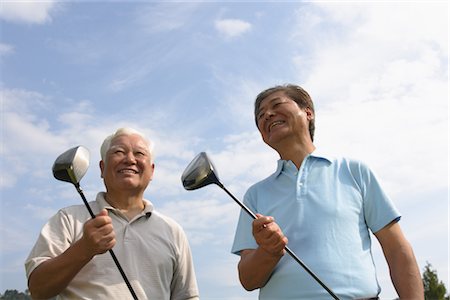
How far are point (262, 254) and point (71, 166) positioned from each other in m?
1.17

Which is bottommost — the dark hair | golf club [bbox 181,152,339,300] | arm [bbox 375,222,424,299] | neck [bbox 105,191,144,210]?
arm [bbox 375,222,424,299]

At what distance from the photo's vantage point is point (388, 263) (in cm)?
Result: 294

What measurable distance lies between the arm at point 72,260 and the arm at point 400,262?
1.49 meters

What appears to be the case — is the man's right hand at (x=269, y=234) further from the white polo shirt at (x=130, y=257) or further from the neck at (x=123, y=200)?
the neck at (x=123, y=200)

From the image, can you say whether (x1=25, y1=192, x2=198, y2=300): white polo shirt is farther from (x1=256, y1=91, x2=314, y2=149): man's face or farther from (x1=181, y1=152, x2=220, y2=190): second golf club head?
(x1=256, y1=91, x2=314, y2=149): man's face

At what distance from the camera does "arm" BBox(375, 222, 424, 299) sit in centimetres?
280

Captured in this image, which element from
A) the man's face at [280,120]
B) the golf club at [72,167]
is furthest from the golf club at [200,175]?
the golf club at [72,167]

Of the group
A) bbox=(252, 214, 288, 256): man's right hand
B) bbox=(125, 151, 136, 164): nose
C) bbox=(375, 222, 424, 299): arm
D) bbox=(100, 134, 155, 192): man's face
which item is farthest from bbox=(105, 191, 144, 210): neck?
bbox=(375, 222, 424, 299): arm

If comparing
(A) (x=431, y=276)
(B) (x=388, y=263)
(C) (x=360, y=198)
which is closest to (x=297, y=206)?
(C) (x=360, y=198)

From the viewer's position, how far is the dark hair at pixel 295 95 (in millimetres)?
3594

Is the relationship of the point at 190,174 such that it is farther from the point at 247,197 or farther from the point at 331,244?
the point at 331,244

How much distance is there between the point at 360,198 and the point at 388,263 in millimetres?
387

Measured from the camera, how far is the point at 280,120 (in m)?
3.42

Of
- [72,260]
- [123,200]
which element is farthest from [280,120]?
[72,260]
